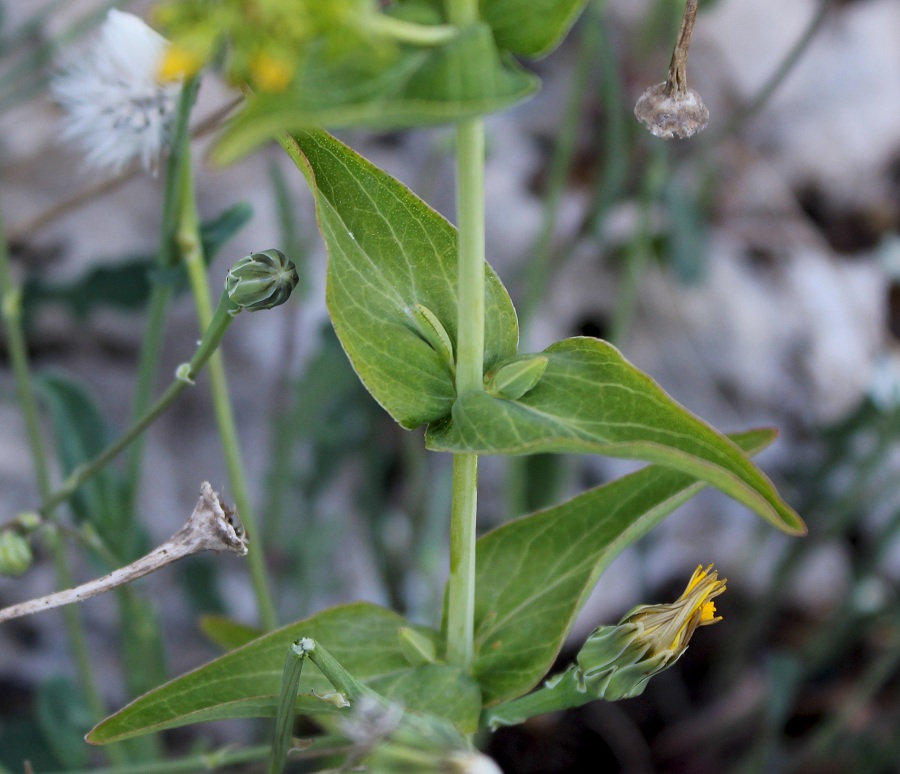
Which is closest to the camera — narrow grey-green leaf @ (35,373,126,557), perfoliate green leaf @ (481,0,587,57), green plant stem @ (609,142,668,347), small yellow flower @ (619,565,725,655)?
perfoliate green leaf @ (481,0,587,57)

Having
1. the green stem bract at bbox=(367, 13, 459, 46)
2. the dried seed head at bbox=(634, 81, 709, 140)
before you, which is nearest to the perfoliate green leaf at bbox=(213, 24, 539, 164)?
the green stem bract at bbox=(367, 13, 459, 46)

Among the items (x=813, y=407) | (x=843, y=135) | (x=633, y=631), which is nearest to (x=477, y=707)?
(x=633, y=631)

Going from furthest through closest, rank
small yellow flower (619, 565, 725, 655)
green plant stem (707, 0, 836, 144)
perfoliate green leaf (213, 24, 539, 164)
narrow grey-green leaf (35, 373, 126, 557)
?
green plant stem (707, 0, 836, 144) → narrow grey-green leaf (35, 373, 126, 557) → small yellow flower (619, 565, 725, 655) → perfoliate green leaf (213, 24, 539, 164)

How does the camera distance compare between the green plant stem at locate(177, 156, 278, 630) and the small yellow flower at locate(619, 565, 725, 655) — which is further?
the green plant stem at locate(177, 156, 278, 630)

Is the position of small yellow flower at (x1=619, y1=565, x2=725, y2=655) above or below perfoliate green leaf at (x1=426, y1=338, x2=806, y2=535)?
below

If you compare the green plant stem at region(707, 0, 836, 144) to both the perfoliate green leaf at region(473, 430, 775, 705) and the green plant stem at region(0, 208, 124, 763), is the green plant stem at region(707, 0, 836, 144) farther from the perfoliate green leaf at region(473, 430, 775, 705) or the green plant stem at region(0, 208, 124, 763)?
the green plant stem at region(0, 208, 124, 763)

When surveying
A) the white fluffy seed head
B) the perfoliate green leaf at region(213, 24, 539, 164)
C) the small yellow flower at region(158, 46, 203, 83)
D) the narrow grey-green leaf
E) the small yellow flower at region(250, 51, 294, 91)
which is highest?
the small yellow flower at region(158, 46, 203, 83)

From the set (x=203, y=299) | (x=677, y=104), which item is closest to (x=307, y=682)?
(x=203, y=299)
